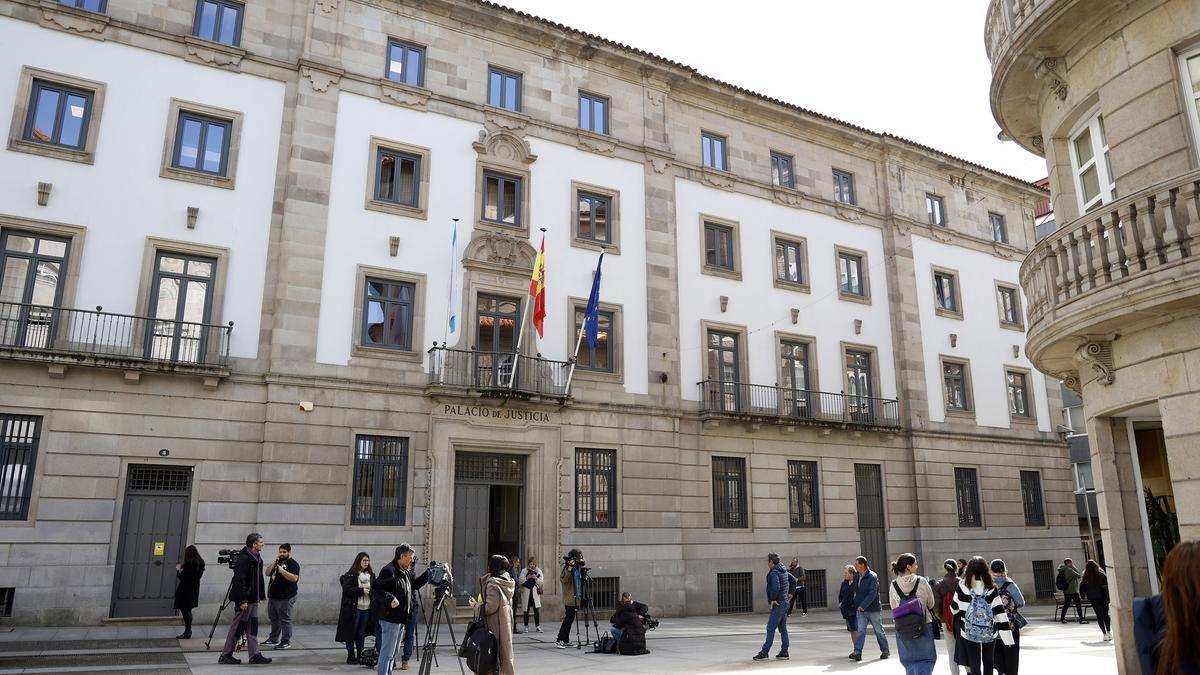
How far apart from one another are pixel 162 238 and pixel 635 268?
1213 cm

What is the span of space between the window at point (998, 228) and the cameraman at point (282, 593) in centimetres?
2938

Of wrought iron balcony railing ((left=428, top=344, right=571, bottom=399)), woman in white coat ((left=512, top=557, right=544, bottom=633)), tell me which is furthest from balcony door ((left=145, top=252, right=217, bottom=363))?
woman in white coat ((left=512, top=557, right=544, bottom=633))

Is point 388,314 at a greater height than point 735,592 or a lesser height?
greater

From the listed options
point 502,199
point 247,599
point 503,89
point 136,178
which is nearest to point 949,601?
point 247,599

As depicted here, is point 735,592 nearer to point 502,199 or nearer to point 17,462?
point 502,199

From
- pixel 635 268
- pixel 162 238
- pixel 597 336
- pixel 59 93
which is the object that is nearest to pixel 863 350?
pixel 635 268

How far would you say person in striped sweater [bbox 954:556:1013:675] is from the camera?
351 inches

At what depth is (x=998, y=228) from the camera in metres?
33.4

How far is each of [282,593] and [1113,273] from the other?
508 inches

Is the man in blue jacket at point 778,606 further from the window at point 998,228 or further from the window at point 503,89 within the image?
the window at point 998,228

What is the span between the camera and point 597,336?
22.0 m

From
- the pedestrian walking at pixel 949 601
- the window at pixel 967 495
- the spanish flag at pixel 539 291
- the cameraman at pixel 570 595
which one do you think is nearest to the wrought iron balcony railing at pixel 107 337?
the spanish flag at pixel 539 291

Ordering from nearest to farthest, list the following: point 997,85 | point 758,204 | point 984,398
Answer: point 997,85, point 758,204, point 984,398

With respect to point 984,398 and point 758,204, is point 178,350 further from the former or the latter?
point 984,398
